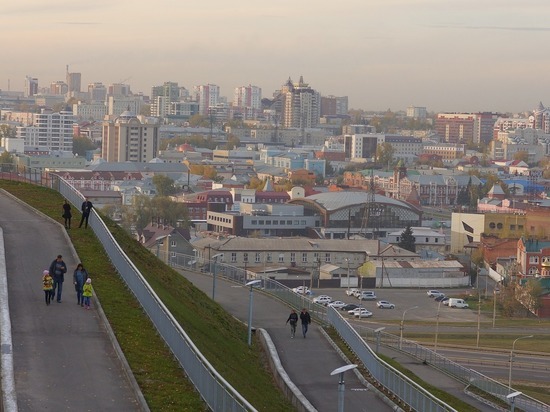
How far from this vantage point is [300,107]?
5497 inches

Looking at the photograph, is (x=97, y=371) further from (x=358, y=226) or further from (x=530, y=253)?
(x=358, y=226)

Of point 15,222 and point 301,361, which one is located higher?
point 15,222

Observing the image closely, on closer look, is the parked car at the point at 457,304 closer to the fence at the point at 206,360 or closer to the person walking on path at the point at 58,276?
the fence at the point at 206,360

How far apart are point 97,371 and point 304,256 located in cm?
3082

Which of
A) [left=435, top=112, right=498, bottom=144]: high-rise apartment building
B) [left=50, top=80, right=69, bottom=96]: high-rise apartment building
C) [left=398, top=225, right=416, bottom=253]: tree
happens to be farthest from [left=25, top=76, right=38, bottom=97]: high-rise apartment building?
[left=398, top=225, right=416, bottom=253]: tree

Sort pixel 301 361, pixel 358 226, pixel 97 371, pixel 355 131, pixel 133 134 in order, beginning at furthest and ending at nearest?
1. pixel 355 131
2. pixel 133 134
3. pixel 358 226
4. pixel 301 361
5. pixel 97 371

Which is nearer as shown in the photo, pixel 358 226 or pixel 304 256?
pixel 304 256

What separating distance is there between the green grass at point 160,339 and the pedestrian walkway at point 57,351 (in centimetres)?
15

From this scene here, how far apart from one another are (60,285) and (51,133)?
82.1 metres

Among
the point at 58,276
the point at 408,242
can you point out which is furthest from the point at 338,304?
the point at 58,276

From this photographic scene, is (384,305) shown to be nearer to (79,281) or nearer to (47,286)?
(79,281)

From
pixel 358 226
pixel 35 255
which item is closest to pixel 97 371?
pixel 35 255

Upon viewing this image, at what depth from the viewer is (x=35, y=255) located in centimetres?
1277

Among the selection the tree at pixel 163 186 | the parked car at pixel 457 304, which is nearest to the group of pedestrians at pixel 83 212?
the parked car at pixel 457 304
